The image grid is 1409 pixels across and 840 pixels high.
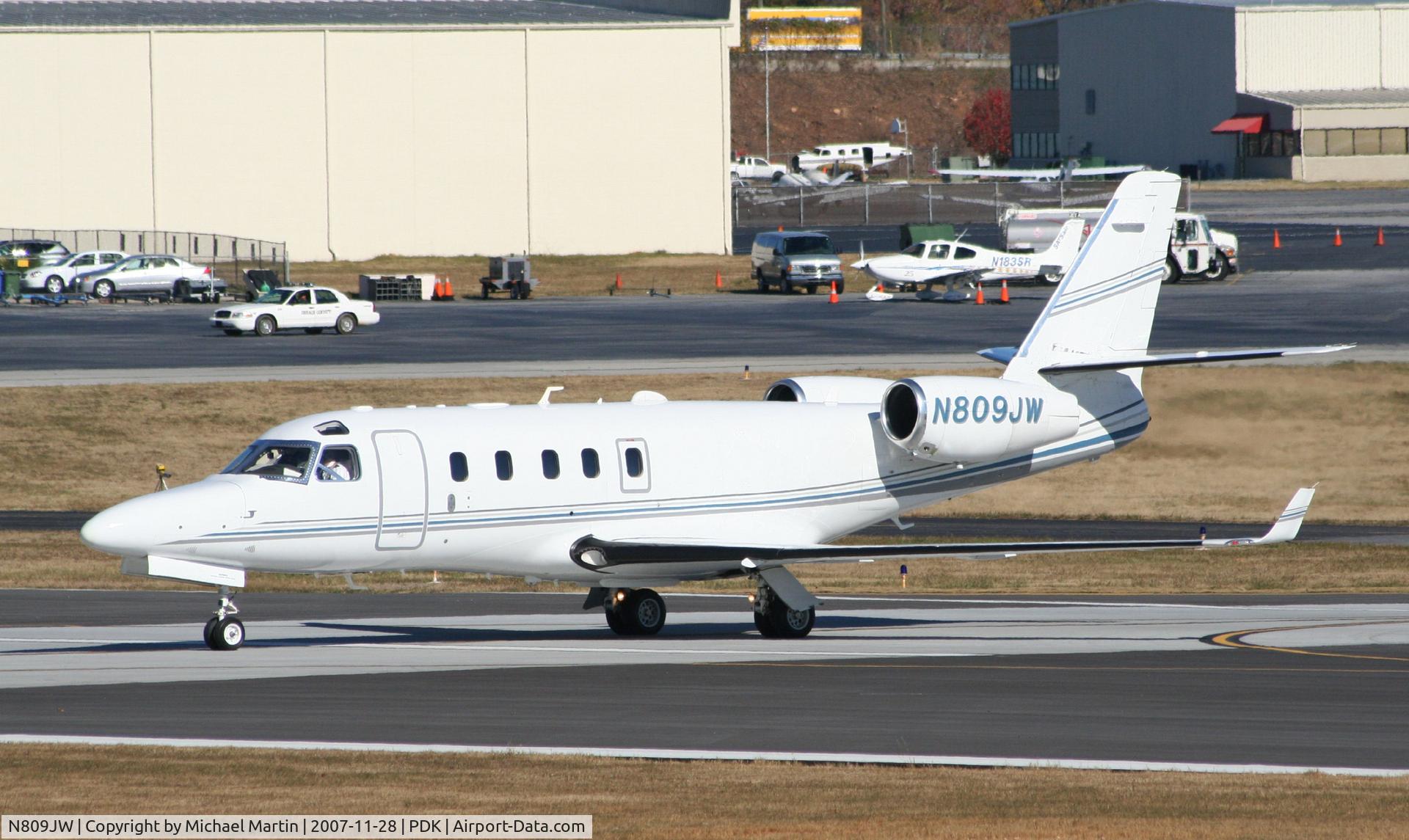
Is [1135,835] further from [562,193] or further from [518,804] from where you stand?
[562,193]

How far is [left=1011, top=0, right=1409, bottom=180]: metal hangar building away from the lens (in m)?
125

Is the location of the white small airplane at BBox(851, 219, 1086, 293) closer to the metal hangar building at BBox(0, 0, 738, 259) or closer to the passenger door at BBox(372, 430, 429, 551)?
the metal hangar building at BBox(0, 0, 738, 259)

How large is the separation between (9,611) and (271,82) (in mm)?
65555

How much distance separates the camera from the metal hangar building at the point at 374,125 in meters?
90.0

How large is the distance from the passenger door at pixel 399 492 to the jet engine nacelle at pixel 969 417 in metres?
6.99

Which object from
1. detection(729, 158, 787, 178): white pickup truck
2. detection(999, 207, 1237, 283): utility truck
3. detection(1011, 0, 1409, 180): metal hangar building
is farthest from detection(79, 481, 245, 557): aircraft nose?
detection(729, 158, 787, 178): white pickup truck

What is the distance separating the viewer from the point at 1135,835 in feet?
43.7

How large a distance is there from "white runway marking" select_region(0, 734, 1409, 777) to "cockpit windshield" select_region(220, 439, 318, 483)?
584 centimetres

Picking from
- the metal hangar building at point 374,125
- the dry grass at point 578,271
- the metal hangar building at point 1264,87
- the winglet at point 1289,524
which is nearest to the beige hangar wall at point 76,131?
the metal hangar building at point 374,125

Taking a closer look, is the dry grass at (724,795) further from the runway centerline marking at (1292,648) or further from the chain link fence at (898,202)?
the chain link fence at (898,202)

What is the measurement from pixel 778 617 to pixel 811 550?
1.76 meters

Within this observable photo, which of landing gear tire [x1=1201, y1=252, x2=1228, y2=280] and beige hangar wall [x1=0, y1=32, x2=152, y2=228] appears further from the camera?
beige hangar wall [x1=0, y1=32, x2=152, y2=228]

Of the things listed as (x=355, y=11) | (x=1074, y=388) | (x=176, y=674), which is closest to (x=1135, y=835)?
(x=176, y=674)

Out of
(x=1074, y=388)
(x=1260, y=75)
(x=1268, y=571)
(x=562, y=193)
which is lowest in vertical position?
(x=1268, y=571)
